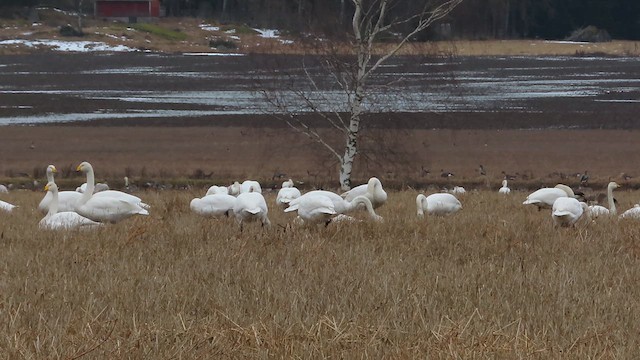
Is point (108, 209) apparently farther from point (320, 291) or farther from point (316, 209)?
point (320, 291)

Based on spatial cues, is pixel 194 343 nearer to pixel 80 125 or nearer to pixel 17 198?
pixel 17 198

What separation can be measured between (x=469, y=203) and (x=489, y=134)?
19918 mm

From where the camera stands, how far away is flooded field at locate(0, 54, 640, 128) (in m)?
26.9

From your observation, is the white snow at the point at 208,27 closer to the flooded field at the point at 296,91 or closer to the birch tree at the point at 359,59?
the flooded field at the point at 296,91

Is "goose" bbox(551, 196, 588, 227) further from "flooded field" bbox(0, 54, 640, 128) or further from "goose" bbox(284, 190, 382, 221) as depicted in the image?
"flooded field" bbox(0, 54, 640, 128)

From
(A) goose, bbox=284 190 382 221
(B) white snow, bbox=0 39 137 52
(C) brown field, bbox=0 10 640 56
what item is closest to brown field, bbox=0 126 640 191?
(A) goose, bbox=284 190 382 221

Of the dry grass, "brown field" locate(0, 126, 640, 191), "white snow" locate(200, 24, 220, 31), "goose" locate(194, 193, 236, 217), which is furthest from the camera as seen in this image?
"white snow" locate(200, 24, 220, 31)

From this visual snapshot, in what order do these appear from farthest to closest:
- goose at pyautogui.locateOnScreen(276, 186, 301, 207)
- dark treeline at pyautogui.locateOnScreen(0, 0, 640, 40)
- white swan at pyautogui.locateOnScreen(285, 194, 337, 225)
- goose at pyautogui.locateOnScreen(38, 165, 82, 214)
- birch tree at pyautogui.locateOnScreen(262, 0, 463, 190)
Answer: dark treeline at pyautogui.locateOnScreen(0, 0, 640, 40)
birch tree at pyautogui.locateOnScreen(262, 0, 463, 190)
goose at pyautogui.locateOnScreen(276, 186, 301, 207)
goose at pyautogui.locateOnScreen(38, 165, 82, 214)
white swan at pyautogui.locateOnScreen(285, 194, 337, 225)

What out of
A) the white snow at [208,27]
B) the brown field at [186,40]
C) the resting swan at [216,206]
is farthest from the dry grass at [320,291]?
the white snow at [208,27]

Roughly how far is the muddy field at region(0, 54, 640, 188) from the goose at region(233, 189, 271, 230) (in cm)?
1377

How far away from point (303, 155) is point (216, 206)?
18849 mm

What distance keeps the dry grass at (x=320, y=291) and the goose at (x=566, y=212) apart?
0.75 ft

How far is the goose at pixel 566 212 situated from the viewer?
10859mm

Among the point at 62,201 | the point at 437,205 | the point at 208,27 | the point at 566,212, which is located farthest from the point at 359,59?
the point at 208,27
